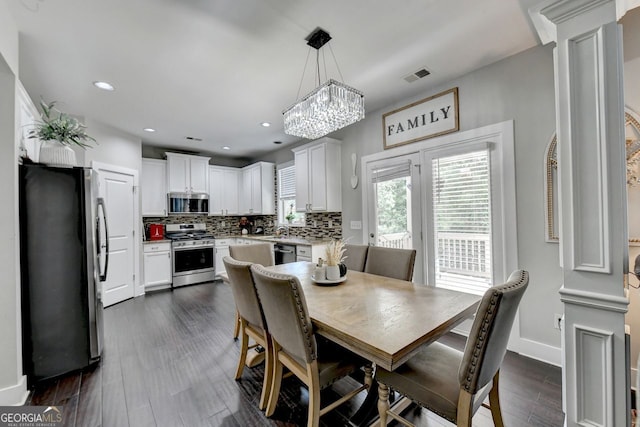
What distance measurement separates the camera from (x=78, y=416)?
1.80 metres

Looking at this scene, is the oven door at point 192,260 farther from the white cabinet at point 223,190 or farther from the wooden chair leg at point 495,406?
the wooden chair leg at point 495,406

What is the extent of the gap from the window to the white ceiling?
1.99m

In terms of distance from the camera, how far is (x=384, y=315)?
1.46 meters

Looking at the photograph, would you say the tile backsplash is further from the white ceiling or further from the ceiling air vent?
the ceiling air vent

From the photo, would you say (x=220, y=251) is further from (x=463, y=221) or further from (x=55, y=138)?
(x=463, y=221)

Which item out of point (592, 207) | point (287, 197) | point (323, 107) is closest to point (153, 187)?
point (287, 197)

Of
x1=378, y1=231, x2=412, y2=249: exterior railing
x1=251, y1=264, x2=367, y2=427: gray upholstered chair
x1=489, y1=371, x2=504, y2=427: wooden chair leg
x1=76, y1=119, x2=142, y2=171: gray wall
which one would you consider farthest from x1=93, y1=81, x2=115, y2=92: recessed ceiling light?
x1=489, y1=371, x2=504, y2=427: wooden chair leg

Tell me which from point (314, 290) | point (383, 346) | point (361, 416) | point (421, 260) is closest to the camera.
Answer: point (383, 346)

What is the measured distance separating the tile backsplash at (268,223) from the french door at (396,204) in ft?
2.54

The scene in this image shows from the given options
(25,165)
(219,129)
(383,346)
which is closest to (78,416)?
(25,165)

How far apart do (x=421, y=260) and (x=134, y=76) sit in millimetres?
3629

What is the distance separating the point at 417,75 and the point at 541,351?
2.82m

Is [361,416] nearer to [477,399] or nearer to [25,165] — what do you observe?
[477,399]

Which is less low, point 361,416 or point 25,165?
point 25,165
